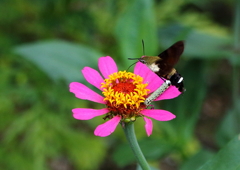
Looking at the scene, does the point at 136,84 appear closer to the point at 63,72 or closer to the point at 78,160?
the point at 63,72

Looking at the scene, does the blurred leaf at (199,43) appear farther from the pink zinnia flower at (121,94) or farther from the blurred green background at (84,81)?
the pink zinnia flower at (121,94)

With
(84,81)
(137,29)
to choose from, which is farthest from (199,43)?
(84,81)

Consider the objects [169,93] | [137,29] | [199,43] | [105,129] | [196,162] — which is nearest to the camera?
[105,129]

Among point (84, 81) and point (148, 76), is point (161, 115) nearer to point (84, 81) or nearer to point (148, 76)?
point (148, 76)

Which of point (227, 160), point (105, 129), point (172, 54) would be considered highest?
point (172, 54)

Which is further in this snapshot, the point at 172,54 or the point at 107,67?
the point at 107,67

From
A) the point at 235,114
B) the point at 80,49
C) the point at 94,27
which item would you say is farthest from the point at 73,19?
the point at 235,114

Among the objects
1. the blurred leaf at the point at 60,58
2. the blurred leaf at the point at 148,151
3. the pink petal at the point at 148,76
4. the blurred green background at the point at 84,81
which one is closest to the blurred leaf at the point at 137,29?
the blurred green background at the point at 84,81

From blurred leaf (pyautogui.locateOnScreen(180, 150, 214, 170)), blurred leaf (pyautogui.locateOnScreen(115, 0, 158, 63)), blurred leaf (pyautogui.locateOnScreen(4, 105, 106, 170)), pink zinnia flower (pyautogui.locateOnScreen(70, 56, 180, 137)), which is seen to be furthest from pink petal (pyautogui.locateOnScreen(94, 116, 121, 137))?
blurred leaf (pyautogui.locateOnScreen(4, 105, 106, 170))
